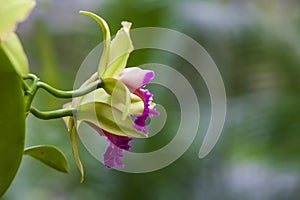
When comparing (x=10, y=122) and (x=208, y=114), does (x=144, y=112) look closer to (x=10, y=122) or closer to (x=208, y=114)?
(x=10, y=122)

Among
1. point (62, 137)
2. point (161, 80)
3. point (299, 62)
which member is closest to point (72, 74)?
point (62, 137)

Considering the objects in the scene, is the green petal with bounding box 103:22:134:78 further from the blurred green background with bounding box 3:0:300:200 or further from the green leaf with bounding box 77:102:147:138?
the blurred green background with bounding box 3:0:300:200

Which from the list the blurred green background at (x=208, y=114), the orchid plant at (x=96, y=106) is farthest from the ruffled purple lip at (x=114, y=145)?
the blurred green background at (x=208, y=114)

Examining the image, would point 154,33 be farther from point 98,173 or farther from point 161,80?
point 98,173

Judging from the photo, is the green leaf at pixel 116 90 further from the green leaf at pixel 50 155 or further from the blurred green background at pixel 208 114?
the blurred green background at pixel 208 114

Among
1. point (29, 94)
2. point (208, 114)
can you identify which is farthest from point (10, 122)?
point (208, 114)
